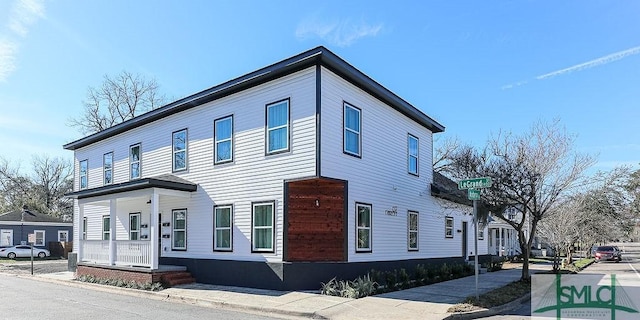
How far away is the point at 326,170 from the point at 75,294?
30.3 feet

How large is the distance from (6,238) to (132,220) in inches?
1135

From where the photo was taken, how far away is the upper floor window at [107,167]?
23.0 metres

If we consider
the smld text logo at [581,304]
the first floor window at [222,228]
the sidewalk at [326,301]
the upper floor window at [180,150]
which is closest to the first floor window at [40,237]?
the upper floor window at [180,150]

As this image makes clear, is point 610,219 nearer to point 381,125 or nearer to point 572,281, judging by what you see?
point 572,281

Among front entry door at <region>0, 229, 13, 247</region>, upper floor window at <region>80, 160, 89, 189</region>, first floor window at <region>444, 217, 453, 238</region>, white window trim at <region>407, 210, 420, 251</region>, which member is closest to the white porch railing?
upper floor window at <region>80, 160, 89, 189</region>

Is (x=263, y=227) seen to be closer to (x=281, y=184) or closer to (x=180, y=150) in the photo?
(x=281, y=184)

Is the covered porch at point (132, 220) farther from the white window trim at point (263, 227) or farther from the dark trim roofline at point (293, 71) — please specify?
the white window trim at point (263, 227)

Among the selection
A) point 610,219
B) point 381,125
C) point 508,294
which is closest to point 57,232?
point 381,125

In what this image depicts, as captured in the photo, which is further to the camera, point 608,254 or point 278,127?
point 608,254

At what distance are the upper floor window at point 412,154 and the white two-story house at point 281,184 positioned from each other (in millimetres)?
91

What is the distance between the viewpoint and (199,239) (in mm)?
17234

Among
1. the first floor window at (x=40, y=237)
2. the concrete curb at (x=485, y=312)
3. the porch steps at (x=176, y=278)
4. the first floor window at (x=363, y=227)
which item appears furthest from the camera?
the first floor window at (x=40, y=237)

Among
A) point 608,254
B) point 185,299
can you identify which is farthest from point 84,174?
point 608,254

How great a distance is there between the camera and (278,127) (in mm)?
15062
